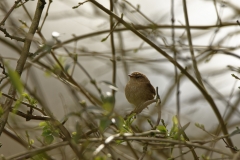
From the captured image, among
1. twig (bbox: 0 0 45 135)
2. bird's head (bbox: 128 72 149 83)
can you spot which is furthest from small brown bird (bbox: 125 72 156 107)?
twig (bbox: 0 0 45 135)

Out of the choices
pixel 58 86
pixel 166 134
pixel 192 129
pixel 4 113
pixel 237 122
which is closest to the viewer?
pixel 4 113

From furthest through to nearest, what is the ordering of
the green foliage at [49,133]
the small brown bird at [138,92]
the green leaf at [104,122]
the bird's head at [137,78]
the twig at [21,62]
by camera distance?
the bird's head at [137,78] → the small brown bird at [138,92] → the green foliage at [49,133] → the twig at [21,62] → the green leaf at [104,122]

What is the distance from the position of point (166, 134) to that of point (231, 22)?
168 cm

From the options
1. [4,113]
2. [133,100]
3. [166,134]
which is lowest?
[166,134]

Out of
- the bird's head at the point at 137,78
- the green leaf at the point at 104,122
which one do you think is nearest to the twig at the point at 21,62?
the green leaf at the point at 104,122

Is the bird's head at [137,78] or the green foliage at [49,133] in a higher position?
the bird's head at [137,78]

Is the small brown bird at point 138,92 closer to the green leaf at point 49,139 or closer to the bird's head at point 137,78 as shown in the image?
the bird's head at point 137,78

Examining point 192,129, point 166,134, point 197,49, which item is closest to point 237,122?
point 192,129

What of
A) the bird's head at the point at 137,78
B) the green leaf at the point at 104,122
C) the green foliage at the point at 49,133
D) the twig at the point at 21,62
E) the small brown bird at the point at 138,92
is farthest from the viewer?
the bird's head at the point at 137,78

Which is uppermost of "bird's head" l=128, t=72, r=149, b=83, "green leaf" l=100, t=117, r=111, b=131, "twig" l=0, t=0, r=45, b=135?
"bird's head" l=128, t=72, r=149, b=83

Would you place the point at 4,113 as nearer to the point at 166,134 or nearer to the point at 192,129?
the point at 166,134

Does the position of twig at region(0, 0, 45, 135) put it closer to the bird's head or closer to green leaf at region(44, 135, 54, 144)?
green leaf at region(44, 135, 54, 144)

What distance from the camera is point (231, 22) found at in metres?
3.25

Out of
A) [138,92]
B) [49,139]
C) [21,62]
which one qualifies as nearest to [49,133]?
[49,139]
